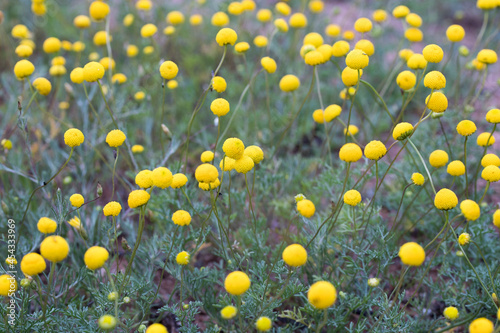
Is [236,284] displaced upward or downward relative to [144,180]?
downward

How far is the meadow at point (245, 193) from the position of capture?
6.42ft

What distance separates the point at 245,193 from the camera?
2.71 m

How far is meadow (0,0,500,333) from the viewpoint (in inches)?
77.0

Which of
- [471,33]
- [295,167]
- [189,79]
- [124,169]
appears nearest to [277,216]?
[295,167]

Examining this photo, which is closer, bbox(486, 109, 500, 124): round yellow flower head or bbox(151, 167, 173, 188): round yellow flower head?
bbox(151, 167, 173, 188): round yellow flower head

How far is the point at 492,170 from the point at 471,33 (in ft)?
15.5

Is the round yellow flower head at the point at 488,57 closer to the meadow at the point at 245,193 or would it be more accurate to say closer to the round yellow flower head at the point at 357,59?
the meadow at the point at 245,193

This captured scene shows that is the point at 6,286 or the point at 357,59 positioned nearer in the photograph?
the point at 6,286

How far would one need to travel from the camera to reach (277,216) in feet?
10.1

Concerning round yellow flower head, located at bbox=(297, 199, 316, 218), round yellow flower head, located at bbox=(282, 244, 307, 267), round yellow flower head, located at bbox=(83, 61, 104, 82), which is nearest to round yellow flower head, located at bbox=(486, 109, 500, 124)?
round yellow flower head, located at bbox=(297, 199, 316, 218)

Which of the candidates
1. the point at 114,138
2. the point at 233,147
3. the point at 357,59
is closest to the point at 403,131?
the point at 357,59

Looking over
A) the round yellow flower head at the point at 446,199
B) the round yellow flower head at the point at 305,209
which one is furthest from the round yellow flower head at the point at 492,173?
the round yellow flower head at the point at 305,209

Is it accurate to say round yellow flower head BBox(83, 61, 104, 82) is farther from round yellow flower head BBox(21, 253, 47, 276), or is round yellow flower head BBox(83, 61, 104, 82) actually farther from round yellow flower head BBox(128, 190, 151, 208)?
round yellow flower head BBox(21, 253, 47, 276)

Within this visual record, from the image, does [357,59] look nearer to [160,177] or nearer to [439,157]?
[439,157]
